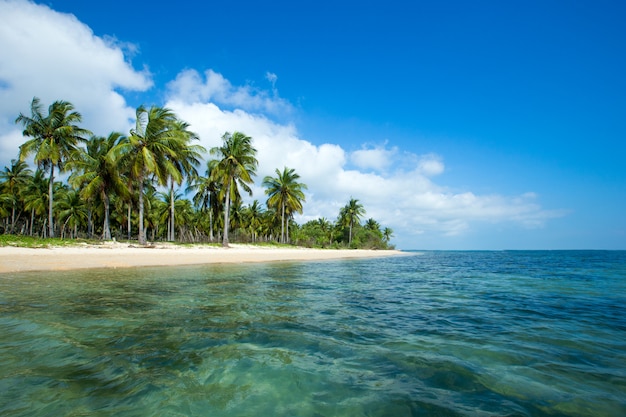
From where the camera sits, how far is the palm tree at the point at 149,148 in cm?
2448

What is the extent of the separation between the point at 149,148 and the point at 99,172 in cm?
706

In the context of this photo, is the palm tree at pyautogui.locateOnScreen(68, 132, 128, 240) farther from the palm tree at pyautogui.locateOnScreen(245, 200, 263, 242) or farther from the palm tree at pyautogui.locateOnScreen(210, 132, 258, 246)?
the palm tree at pyautogui.locateOnScreen(245, 200, 263, 242)

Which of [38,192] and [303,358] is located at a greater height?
[38,192]

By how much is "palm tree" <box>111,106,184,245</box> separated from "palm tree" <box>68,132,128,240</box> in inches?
114

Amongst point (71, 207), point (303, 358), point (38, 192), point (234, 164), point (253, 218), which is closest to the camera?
point (303, 358)

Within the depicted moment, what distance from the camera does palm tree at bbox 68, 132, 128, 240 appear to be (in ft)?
90.1

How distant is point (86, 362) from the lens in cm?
369

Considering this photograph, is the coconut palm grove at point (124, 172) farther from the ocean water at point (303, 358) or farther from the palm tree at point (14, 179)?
the ocean water at point (303, 358)

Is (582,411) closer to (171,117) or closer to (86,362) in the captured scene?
(86,362)

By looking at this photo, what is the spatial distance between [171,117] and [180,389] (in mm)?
28652

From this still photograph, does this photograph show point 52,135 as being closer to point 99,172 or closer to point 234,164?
point 99,172

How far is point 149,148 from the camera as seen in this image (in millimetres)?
25672

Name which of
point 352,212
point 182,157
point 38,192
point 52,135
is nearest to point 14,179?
point 38,192

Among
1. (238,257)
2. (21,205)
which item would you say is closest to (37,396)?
(238,257)
